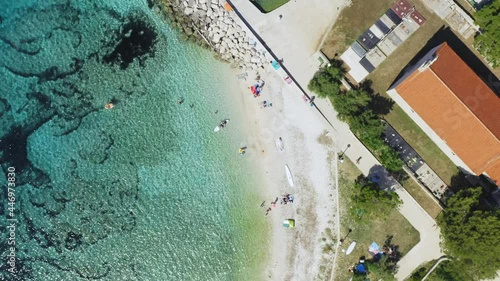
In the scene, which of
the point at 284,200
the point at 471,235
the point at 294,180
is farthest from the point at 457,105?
the point at 284,200

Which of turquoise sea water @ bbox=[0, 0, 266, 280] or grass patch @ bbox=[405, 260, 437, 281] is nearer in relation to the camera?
turquoise sea water @ bbox=[0, 0, 266, 280]

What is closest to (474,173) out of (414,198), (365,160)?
(414,198)

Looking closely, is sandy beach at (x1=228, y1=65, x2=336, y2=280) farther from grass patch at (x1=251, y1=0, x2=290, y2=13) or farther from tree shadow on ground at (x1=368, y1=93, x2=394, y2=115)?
grass patch at (x1=251, y1=0, x2=290, y2=13)

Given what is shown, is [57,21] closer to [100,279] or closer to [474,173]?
[100,279]

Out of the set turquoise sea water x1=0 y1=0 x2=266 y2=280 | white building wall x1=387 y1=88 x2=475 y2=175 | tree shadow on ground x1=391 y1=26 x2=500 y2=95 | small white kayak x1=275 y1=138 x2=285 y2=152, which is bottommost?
turquoise sea water x1=0 y1=0 x2=266 y2=280

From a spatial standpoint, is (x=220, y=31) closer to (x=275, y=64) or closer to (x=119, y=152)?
(x=275, y=64)

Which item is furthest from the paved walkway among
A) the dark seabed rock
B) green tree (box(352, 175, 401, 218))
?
the dark seabed rock

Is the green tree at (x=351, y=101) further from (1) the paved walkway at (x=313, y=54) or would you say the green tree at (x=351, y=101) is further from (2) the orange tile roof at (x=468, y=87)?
(2) the orange tile roof at (x=468, y=87)
